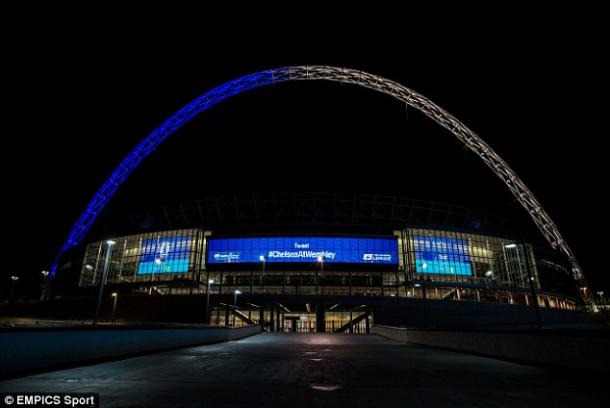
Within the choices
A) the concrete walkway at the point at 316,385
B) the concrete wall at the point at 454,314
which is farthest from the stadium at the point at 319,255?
the concrete walkway at the point at 316,385

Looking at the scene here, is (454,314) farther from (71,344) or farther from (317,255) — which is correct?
(71,344)

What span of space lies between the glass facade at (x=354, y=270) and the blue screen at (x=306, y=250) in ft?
1.28

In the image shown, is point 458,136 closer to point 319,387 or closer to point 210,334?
point 210,334

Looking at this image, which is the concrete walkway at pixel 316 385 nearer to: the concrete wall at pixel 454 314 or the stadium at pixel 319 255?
the concrete wall at pixel 454 314

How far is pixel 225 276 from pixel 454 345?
177 ft

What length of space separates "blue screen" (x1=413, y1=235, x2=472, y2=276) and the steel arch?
60.8 ft

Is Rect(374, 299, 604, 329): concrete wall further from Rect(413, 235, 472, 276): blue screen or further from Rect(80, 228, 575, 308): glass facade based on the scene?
Rect(413, 235, 472, 276): blue screen

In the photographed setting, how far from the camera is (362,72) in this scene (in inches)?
2142

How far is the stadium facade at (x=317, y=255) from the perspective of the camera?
6138 cm

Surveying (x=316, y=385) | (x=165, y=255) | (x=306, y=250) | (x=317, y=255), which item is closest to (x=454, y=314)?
(x=317, y=255)

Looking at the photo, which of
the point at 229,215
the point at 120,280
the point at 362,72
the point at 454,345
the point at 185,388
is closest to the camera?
the point at 185,388

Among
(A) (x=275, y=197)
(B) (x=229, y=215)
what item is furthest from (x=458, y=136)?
(B) (x=229, y=215)

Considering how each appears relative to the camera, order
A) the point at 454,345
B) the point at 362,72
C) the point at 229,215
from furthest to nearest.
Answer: the point at 229,215 → the point at 362,72 → the point at 454,345

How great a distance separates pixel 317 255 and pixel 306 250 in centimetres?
238
